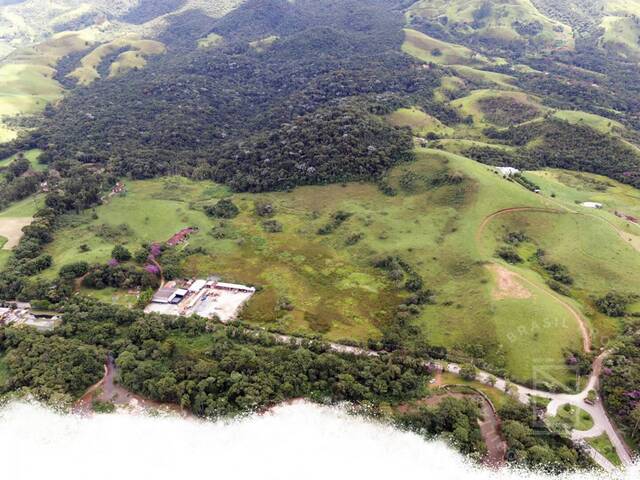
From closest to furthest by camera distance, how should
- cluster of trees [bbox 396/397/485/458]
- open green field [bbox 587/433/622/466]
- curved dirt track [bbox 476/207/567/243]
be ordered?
open green field [bbox 587/433/622/466], cluster of trees [bbox 396/397/485/458], curved dirt track [bbox 476/207/567/243]

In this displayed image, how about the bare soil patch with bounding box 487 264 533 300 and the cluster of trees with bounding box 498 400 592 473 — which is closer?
the cluster of trees with bounding box 498 400 592 473

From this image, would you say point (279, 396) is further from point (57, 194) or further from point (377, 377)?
point (57, 194)

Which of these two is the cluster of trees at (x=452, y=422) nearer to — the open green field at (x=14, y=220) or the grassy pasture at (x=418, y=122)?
the open green field at (x=14, y=220)

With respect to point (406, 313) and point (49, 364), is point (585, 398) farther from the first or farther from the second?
point (49, 364)

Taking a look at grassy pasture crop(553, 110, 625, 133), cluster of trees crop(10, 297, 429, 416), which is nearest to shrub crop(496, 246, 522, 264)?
cluster of trees crop(10, 297, 429, 416)

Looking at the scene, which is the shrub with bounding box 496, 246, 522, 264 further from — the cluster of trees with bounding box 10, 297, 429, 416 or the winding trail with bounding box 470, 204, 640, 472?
the cluster of trees with bounding box 10, 297, 429, 416

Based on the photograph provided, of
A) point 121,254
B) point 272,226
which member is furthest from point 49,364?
point 272,226

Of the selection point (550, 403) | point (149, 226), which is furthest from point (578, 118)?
point (149, 226)

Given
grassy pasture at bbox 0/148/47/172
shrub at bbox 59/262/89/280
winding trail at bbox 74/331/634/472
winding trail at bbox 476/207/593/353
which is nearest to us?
winding trail at bbox 74/331/634/472
